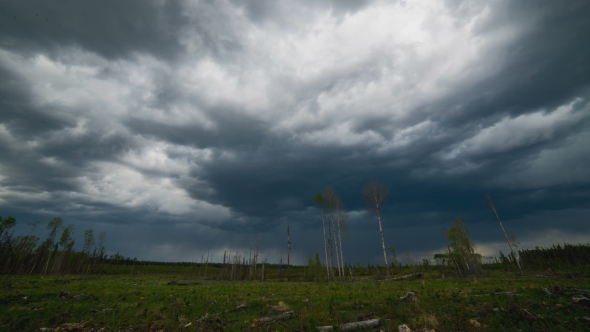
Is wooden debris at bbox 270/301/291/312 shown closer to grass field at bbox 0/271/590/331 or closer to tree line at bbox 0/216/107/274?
grass field at bbox 0/271/590/331

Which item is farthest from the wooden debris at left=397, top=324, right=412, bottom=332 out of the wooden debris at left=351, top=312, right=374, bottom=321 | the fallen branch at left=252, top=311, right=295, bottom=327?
the fallen branch at left=252, top=311, right=295, bottom=327

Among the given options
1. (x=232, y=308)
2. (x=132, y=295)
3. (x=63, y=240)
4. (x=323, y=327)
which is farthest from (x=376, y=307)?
(x=63, y=240)

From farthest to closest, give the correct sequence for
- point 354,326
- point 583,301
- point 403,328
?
point 583,301, point 354,326, point 403,328

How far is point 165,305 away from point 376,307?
14.3 metres

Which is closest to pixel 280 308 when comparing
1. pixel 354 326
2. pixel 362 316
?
pixel 362 316

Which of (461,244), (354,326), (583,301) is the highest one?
(461,244)

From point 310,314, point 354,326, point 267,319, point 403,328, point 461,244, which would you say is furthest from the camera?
point 461,244

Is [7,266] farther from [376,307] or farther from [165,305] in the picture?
[376,307]

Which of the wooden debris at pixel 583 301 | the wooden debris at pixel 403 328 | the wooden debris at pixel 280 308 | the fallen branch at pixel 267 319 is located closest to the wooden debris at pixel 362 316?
the wooden debris at pixel 403 328

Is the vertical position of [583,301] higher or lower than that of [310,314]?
higher

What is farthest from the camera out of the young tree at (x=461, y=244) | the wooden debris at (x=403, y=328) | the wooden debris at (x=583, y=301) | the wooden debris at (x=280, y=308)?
the young tree at (x=461, y=244)

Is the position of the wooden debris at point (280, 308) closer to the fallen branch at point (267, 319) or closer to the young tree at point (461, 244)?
the fallen branch at point (267, 319)

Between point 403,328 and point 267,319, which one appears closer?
point 403,328

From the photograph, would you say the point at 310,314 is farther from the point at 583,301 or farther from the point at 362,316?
the point at 583,301
